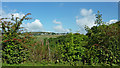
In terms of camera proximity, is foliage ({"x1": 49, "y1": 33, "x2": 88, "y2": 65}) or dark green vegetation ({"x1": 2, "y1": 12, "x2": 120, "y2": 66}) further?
foliage ({"x1": 49, "y1": 33, "x2": 88, "y2": 65})

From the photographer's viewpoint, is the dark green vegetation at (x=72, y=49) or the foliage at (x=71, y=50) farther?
the foliage at (x=71, y=50)

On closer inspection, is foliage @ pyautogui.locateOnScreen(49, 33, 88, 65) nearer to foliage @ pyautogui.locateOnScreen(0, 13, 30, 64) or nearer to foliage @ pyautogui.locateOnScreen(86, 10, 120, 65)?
foliage @ pyautogui.locateOnScreen(86, 10, 120, 65)

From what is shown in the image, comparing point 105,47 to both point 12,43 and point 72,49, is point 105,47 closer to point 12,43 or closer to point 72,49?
point 72,49

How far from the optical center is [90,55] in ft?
23.5

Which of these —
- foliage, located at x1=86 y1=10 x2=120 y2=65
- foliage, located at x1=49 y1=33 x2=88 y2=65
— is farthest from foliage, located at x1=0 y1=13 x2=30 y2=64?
foliage, located at x1=86 y1=10 x2=120 y2=65

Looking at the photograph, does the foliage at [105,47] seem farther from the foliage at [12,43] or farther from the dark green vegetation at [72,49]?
the foliage at [12,43]

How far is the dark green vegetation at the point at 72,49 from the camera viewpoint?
693 centimetres

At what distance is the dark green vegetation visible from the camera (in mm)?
6930

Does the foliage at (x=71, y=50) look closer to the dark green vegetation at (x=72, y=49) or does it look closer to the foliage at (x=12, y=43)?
the dark green vegetation at (x=72, y=49)

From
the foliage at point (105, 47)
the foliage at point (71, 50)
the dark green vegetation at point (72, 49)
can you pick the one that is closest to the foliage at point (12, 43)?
the dark green vegetation at point (72, 49)

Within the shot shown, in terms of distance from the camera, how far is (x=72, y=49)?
711 centimetres

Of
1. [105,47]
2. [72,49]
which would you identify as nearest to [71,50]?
[72,49]

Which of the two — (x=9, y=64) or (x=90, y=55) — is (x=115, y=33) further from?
(x=9, y=64)

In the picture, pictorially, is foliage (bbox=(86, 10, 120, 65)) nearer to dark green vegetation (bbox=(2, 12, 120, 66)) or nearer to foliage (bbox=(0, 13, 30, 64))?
dark green vegetation (bbox=(2, 12, 120, 66))
